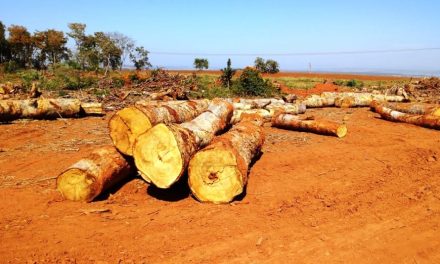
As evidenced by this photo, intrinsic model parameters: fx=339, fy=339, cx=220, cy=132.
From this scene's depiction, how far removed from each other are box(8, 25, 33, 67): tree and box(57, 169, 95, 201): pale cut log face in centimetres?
4403

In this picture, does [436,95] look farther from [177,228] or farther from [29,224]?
[29,224]

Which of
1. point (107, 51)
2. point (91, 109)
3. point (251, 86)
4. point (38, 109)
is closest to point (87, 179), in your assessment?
point (38, 109)

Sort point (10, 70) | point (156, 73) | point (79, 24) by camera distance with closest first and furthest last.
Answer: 1. point (156, 73)
2. point (10, 70)
3. point (79, 24)

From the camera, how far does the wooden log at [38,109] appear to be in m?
10.9

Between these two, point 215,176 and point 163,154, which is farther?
point 215,176

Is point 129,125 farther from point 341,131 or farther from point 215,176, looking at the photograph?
point 341,131

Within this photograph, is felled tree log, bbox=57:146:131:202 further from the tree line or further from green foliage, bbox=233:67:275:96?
the tree line

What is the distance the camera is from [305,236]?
423 centimetres

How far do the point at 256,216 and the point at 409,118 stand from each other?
9051 mm

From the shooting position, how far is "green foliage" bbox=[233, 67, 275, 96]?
1989 centimetres

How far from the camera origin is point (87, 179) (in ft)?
16.6

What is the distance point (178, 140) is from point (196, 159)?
0.41m

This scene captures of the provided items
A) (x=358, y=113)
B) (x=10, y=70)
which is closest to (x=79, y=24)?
(x=10, y=70)

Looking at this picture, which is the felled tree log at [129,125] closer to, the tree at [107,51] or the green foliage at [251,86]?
the green foliage at [251,86]
